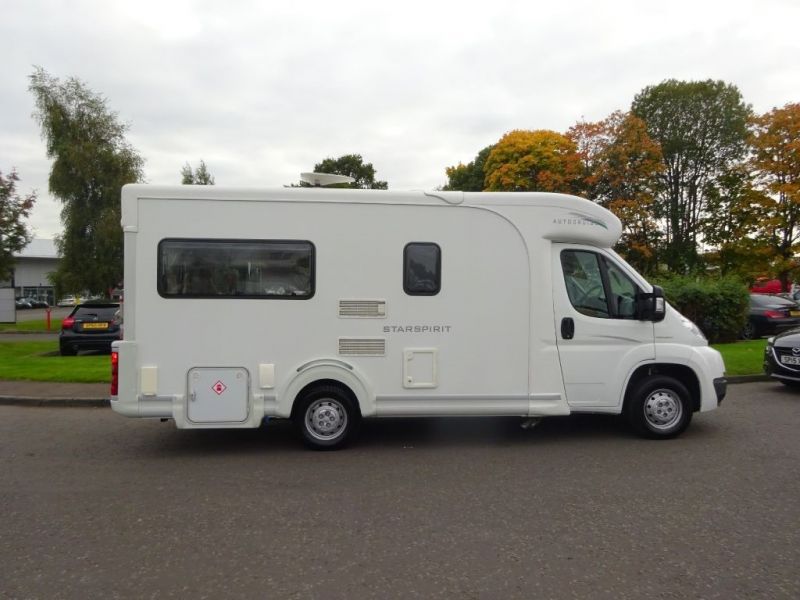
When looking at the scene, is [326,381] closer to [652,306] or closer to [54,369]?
[652,306]

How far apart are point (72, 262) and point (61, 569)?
2515cm

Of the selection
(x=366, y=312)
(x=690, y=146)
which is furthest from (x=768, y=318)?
(x=690, y=146)

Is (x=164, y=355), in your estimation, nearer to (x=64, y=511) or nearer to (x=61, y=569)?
(x=64, y=511)

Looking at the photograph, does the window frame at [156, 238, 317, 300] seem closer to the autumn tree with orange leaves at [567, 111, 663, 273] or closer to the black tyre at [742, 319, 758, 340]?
the black tyre at [742, 319, 758, 340]

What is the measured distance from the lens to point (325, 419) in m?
6.37

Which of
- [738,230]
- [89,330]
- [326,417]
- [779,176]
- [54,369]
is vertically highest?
[779,176]

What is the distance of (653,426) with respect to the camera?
22.0ft

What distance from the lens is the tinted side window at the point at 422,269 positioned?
6305mm

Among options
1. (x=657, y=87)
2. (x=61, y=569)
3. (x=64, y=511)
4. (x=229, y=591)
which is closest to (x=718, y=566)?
(x=229, y=591)

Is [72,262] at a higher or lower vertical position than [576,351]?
higher

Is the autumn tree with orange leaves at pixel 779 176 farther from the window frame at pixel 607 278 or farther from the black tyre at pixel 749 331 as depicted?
the window frame at pixel 607 278

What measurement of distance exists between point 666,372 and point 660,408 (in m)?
0.44

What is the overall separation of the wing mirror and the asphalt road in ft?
4.46

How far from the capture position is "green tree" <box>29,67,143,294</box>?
2483cm
